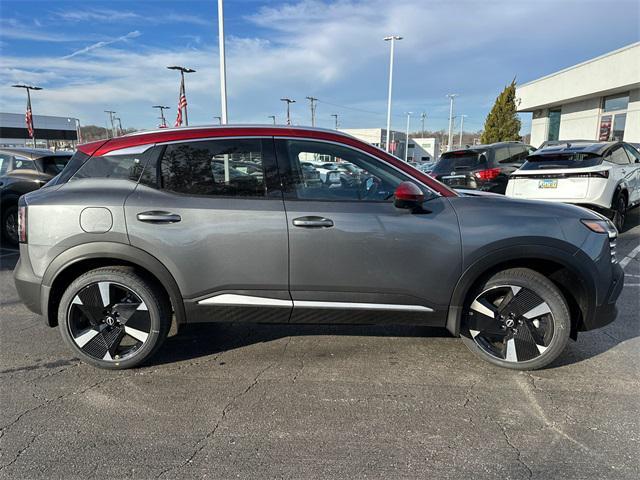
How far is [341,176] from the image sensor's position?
314cm

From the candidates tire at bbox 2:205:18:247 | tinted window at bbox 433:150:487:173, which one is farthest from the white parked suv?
tire at bbox 2:205:18:247

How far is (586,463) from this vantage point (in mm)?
2250

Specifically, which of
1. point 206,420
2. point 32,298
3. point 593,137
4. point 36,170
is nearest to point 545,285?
point 206,420

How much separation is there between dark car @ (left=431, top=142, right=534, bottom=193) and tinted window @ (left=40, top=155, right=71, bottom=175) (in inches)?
307

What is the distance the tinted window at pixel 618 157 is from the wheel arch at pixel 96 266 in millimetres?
7653

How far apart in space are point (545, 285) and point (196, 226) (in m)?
2.58

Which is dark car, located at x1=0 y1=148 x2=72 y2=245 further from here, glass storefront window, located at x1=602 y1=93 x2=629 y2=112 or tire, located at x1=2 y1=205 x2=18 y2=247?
glass storefront window, located at x1=602 y1=93 x2=629 y2=112

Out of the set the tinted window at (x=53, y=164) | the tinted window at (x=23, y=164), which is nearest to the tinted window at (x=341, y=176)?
the tinted window at (x=53, y=164)

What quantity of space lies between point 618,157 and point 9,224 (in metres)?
11.1

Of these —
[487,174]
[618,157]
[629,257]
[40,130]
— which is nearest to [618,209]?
[618,157]

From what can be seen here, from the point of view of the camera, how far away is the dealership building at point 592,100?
60.2 feet

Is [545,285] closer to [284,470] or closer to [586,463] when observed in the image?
[586,463]

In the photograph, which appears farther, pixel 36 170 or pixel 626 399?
pixel 36 170

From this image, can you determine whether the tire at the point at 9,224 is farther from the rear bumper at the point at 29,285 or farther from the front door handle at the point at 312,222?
the front door handle at the point at 312,222
